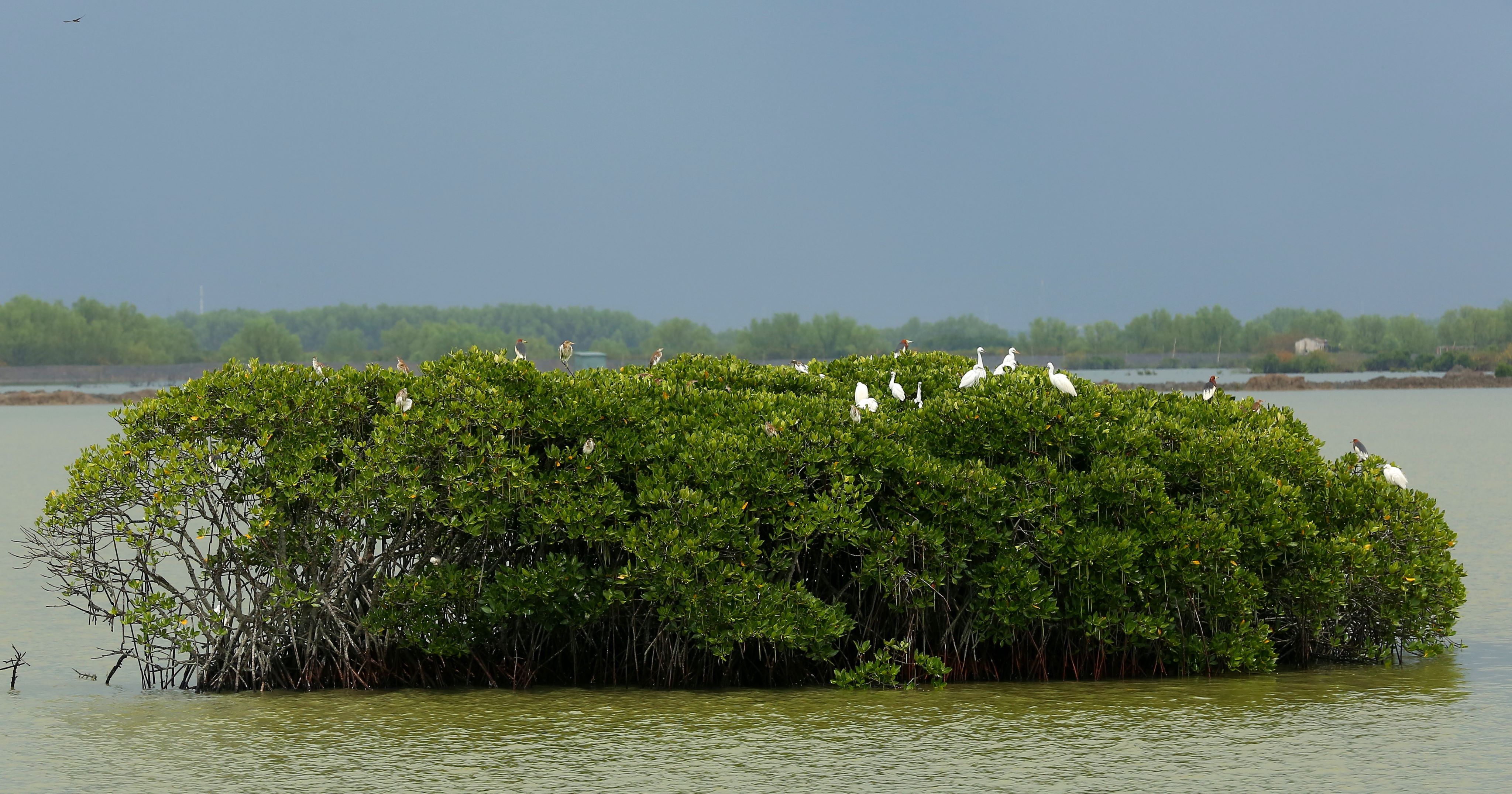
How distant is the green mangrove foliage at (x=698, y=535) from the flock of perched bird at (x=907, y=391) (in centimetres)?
17

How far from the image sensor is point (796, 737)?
1151cm

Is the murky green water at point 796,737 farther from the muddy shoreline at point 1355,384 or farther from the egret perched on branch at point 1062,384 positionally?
the muddy shoreline at point 1355,384

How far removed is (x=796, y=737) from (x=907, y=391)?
6.35m

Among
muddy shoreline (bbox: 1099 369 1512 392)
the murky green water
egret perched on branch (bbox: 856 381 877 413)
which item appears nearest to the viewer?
the murky green water

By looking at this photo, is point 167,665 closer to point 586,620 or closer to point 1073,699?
point 586,620

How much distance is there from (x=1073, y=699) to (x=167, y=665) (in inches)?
349

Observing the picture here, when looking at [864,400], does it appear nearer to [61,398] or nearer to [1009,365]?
[1009,365]

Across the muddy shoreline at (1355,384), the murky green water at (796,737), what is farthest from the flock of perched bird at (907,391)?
the muddy shoreline at (1355,384)

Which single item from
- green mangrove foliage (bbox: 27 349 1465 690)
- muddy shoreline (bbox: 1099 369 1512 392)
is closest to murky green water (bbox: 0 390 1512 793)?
green mangrove foliage (bbox: 27 349 1465 690)

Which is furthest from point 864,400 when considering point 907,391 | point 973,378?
point 907,391

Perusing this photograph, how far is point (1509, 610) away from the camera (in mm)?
17641

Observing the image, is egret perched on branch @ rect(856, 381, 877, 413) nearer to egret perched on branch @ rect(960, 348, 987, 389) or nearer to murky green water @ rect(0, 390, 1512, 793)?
egret perched on branch @ rect(960, 348, 987, 389)

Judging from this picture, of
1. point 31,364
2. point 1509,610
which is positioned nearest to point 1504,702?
point 1509,610

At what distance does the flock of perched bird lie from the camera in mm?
13516
